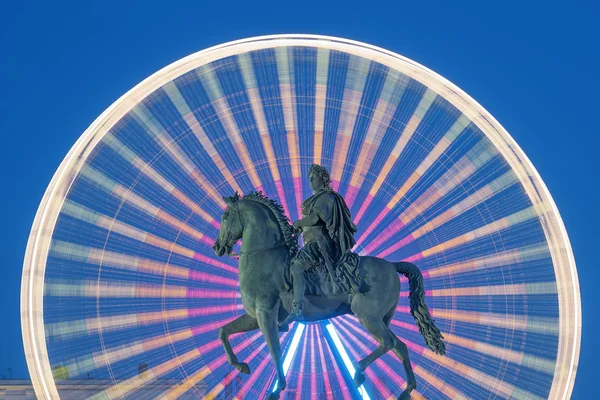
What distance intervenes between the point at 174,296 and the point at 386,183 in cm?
308

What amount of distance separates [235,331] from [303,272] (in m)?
0.95

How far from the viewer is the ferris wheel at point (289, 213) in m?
13.3

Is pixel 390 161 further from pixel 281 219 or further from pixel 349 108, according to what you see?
pixel 281 219

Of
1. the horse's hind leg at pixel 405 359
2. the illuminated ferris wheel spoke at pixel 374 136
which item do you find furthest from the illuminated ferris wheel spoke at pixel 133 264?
the horse's hind leg at pixel 405 359

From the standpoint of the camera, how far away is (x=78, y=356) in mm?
13234

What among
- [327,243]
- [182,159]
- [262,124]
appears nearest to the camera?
[327,243]

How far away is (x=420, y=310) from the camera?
11.8 m

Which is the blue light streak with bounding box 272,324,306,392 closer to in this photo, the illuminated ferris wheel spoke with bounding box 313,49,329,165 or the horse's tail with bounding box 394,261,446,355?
the horse's tail with bounding box 394,261,446,355

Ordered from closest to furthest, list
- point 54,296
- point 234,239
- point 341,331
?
point 234,239, point 54,296, point 341,331

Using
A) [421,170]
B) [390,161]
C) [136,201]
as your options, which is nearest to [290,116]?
[390,161]

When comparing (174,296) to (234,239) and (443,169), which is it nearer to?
(234,239)

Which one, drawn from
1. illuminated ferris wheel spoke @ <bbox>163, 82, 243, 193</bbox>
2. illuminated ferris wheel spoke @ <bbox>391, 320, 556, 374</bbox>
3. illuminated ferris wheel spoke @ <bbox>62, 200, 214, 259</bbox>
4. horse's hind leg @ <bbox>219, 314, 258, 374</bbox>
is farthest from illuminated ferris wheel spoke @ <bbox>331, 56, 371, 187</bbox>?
horse's hind leg @ <bbox>219, 314, 258, 374</bbox>

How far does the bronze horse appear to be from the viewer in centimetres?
1106

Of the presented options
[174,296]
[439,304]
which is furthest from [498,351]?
[174,296]
